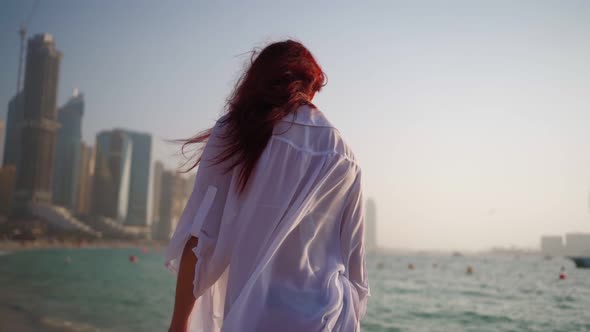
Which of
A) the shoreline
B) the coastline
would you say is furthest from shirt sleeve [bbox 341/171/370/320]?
the shoreline

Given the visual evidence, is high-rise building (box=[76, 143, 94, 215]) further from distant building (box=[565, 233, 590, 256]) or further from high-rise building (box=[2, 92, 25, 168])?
distant building (box=[565, 233, 590, 256])

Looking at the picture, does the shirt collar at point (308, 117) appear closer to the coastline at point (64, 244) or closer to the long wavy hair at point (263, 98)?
the long wavy hair at point (263, 98)

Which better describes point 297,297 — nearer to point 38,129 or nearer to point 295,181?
point 295,181

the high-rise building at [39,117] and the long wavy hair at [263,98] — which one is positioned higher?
the high-rise building at [39,117]

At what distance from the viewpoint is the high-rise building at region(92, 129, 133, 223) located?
89812mm

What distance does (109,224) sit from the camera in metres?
84.7

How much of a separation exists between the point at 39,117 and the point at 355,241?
89426 millimetres

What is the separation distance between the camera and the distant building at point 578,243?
371 ft

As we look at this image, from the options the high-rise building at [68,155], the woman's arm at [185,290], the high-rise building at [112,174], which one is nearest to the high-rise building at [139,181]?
the high-rise building at [112,174]

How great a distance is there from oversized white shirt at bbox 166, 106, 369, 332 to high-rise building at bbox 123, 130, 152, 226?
327 feet

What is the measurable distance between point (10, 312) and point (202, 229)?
10.6m

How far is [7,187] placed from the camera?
69.6 m

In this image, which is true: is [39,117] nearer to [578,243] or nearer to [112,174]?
[112,174]

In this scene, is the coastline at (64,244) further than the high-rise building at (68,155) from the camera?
No
